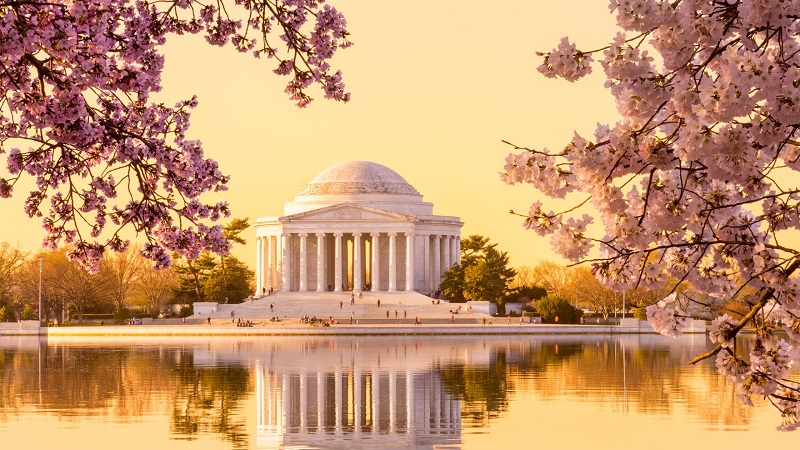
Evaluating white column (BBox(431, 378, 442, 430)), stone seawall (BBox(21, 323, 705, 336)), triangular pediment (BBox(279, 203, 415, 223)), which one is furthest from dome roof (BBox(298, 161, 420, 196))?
white column (BBox(431, 378, 442, 430))

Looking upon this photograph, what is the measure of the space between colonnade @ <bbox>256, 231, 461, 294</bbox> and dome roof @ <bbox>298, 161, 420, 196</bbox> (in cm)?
555

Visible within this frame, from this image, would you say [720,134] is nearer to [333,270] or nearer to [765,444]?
[765,444]

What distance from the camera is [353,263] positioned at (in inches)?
5723

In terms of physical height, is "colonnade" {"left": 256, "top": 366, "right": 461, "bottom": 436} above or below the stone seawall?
below

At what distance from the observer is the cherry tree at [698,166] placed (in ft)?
32.5

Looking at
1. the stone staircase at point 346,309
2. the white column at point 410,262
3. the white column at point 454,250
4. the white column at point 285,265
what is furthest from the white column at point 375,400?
the white column at point 454,250

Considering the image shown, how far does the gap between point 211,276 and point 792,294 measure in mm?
119298

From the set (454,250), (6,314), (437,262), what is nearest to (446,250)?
(454,250)

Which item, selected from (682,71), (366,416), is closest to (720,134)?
(682,71)

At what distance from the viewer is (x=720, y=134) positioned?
10.1 m

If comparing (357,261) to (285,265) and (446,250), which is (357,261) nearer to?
(285,265)

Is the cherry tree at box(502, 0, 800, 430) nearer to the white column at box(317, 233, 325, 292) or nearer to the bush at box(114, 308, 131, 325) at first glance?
the bush at box(114, 308, 131, 325)

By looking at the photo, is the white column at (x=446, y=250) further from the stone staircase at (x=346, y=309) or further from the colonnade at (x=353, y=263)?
the stone staircase at (x=346, y=309)

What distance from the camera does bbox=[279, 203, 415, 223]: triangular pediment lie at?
456ft
